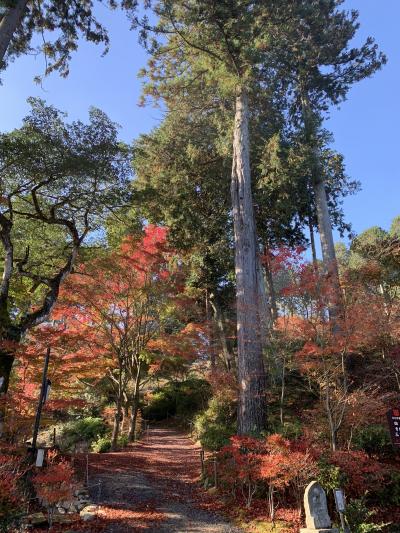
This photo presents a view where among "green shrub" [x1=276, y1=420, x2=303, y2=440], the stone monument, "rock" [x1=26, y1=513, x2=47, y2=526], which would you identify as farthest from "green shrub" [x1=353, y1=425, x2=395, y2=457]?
"rock" [x1=26, y1=513, x2=47, y2=526]

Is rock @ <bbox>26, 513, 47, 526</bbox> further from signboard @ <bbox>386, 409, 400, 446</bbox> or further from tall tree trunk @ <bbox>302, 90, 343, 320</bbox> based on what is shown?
tall tree trunk @ <bbox>302, 90, 343, 320</bbox>

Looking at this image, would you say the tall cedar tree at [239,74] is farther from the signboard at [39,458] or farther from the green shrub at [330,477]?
the signboard at [39,458]

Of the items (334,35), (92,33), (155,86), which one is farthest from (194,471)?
(334,35)

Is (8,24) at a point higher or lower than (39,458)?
higher

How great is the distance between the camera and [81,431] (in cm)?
1611

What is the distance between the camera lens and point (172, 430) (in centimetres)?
2083

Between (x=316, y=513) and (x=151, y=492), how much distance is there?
4346 millimetres

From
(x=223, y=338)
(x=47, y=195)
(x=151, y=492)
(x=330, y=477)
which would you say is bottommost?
(x=151, y=492)

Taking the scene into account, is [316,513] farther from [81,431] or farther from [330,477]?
[81,431]

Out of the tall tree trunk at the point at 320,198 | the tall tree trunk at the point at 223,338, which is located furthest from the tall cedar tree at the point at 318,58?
the tall tree trunk at the point at 223,338

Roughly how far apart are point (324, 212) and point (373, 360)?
5608 millimetres

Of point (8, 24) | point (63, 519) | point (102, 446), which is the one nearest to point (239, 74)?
point (8, 24)

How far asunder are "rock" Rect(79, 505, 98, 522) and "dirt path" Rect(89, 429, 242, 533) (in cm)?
14

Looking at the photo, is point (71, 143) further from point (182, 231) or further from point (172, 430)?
point (172, 430)
